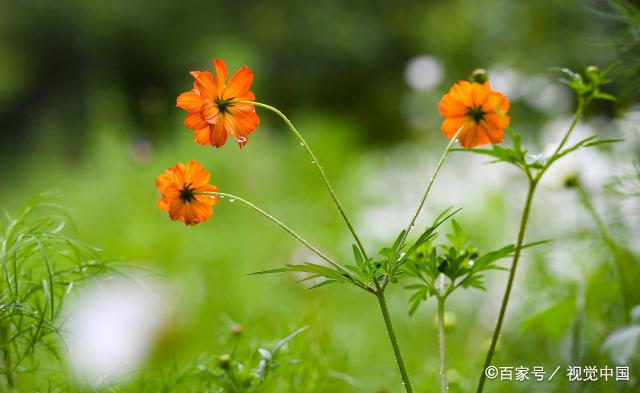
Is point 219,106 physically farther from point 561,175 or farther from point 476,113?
Result: point 561,175

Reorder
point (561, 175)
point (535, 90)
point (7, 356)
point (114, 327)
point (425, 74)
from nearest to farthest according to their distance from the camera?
point (7, 356) → point (561, 175) → point (114, 327) → point (535, 90) → point (425, 74)

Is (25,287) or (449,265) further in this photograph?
(25,287)

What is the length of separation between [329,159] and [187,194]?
256cm

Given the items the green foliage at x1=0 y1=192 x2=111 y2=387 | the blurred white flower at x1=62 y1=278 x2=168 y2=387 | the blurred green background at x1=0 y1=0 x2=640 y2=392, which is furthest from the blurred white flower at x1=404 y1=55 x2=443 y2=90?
the green foliage at x1=0 y1=192 x2=111 y2=387

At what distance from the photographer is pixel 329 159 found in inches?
122

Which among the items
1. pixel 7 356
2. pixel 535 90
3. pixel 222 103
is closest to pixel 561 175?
pixel 222 103

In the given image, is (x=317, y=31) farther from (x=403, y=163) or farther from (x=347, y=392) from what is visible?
(x=347, y=392)

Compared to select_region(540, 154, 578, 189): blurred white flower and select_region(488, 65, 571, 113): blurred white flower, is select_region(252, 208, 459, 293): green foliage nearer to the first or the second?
select_region(540, 154, 578, 189): blurred white flower

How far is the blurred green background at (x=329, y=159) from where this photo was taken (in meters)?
1.09

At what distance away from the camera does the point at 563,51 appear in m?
1.99

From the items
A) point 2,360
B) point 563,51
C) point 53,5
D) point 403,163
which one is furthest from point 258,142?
point 53,5

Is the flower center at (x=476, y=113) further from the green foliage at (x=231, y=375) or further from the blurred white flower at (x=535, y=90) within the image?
the blurred white flower at (x=535, y=90)

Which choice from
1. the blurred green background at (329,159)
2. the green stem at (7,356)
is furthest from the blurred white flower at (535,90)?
the green stem at (7,356)

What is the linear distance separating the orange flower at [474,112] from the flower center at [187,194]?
0.66 ft
